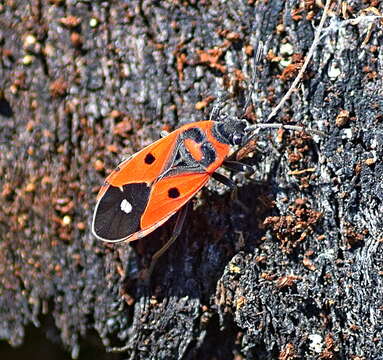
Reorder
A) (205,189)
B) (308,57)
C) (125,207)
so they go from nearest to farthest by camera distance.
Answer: (308,57) < (125,207) < (205,189)

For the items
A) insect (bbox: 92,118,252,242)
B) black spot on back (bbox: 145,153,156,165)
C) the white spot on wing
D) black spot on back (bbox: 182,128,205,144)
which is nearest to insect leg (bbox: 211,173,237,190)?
insect (bbox: 92,118,252,242)

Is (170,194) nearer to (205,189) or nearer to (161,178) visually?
(161,178)

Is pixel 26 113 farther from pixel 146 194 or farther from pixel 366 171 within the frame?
pixel 366 171

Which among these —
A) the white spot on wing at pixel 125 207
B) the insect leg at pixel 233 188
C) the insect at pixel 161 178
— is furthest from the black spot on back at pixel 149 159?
the insect leg at pixel 233 188

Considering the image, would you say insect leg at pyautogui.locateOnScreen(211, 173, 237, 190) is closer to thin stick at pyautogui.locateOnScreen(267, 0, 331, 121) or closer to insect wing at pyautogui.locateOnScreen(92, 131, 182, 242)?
insect wing at pyautogui.locateOnScreen(92, 131, 182, 242)

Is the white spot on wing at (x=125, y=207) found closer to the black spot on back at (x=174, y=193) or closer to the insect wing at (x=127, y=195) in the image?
the insect wing at (x=127, y=195)

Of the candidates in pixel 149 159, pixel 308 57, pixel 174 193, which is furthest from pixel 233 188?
pixel 308 57

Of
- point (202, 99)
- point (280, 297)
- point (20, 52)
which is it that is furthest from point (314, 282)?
point (20, 52)
